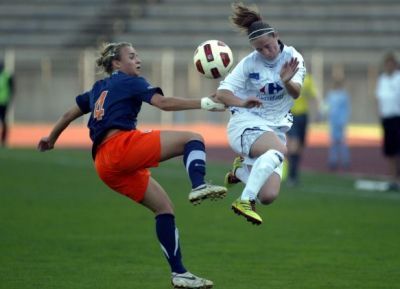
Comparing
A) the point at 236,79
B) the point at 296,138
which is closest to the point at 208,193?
the point at 236,79

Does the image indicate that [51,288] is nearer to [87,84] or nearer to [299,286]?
[299,286]

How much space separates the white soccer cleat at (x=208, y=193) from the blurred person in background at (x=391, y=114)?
11.0m

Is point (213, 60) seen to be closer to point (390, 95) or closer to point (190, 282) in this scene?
point (190, 282)

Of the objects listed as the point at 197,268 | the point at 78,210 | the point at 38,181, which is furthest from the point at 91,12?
the point at 197,268

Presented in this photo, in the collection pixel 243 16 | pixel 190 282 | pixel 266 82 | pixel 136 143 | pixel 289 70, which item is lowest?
pixel 190 282

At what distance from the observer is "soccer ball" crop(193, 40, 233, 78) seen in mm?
9227

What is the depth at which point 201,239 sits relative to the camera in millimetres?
12852

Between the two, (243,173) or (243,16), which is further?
(243,173)

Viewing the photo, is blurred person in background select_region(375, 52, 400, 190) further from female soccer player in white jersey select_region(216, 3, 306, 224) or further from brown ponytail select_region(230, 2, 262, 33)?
brown ponytail select_region(230, 2, 262, 33)

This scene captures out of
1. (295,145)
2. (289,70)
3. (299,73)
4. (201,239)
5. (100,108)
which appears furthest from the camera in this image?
(295,145)

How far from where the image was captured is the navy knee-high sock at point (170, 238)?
8.98 m

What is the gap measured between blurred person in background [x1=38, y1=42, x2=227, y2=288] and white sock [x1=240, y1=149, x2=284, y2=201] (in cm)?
82

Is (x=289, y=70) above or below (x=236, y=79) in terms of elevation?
above

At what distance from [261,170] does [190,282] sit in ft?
4.13
